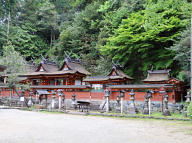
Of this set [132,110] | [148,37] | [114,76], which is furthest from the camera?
[114,76]

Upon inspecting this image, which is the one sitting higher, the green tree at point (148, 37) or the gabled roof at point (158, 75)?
the green tree at point (148, 37)

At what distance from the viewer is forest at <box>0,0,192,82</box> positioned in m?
23.6

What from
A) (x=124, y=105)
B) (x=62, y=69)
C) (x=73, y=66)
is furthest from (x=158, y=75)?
(x=62, y=69)

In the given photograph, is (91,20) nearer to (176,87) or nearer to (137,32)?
(137,32)

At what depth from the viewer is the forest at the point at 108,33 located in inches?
928

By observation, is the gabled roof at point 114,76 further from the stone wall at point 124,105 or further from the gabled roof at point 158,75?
the stone wall at point 124,105

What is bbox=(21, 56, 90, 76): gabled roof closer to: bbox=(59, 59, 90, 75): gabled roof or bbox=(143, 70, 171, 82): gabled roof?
bbox=(59, 59, 90, 75): gabled roof

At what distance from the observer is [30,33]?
49625 mm

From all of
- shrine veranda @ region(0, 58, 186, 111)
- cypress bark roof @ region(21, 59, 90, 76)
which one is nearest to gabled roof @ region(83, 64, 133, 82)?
shrine veranda @ region(0, 58, 186, 111)

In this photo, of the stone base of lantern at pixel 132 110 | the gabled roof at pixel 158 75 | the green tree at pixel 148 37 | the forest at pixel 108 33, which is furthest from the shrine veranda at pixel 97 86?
the stone base of lantern at pixel 132 110

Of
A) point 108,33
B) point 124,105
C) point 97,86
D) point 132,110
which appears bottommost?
point 132,110

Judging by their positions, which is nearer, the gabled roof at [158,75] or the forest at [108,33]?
the gabled roof at [158,75]

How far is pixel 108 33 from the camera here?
3372cm

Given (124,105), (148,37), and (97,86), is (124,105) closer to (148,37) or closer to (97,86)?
(97,86)
